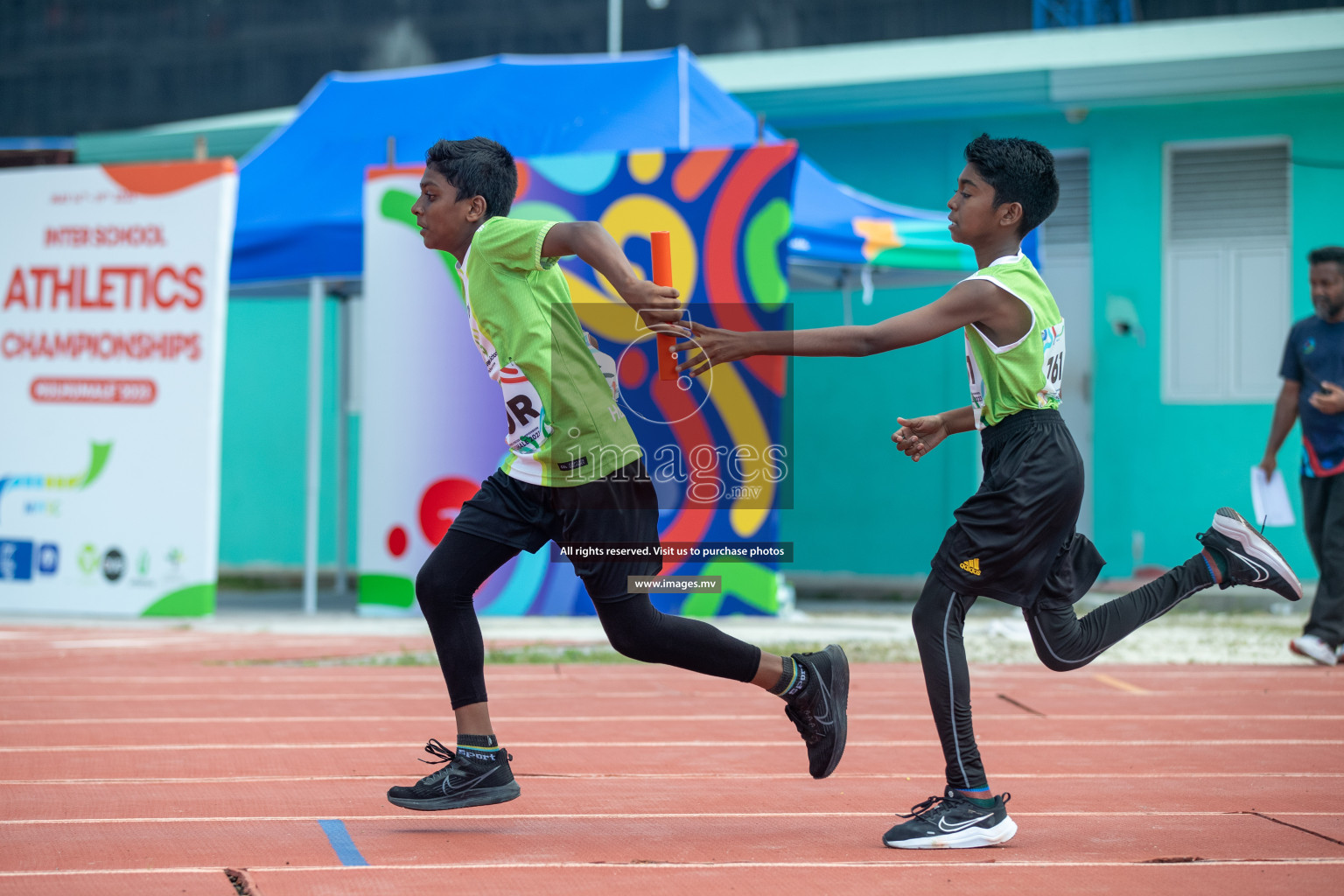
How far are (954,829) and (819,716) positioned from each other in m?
0.56

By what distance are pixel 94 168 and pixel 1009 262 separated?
842 centimetres

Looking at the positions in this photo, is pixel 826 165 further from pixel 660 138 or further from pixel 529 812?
pixel 529 812

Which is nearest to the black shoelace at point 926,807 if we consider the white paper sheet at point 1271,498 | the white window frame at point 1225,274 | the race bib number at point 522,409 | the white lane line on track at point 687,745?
the race bib number at point 522,409

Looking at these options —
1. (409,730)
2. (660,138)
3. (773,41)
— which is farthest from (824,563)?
(773,41)

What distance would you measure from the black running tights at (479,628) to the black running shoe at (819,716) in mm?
186

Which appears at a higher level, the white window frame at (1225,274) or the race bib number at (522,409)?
the white window frame at (1225,274)

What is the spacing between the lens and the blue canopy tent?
10734 millimetres

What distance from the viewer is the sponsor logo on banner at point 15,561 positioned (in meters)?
10.7

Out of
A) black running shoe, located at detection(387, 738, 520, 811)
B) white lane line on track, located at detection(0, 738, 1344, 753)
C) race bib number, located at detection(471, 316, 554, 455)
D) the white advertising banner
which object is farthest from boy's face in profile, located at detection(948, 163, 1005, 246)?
the white advertising banner

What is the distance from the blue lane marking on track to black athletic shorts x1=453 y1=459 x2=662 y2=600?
92 cm

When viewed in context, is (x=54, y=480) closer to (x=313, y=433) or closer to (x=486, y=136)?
(x=313, y=433)

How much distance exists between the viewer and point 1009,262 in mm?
4070

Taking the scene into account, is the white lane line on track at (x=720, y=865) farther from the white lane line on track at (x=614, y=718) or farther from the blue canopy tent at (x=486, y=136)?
the blue canopy tent at (x=486, y=136)

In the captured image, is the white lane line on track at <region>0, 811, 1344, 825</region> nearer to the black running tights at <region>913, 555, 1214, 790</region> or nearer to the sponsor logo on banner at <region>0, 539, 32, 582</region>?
the black running tights at <region>913, 555, 1214, 790</region>
